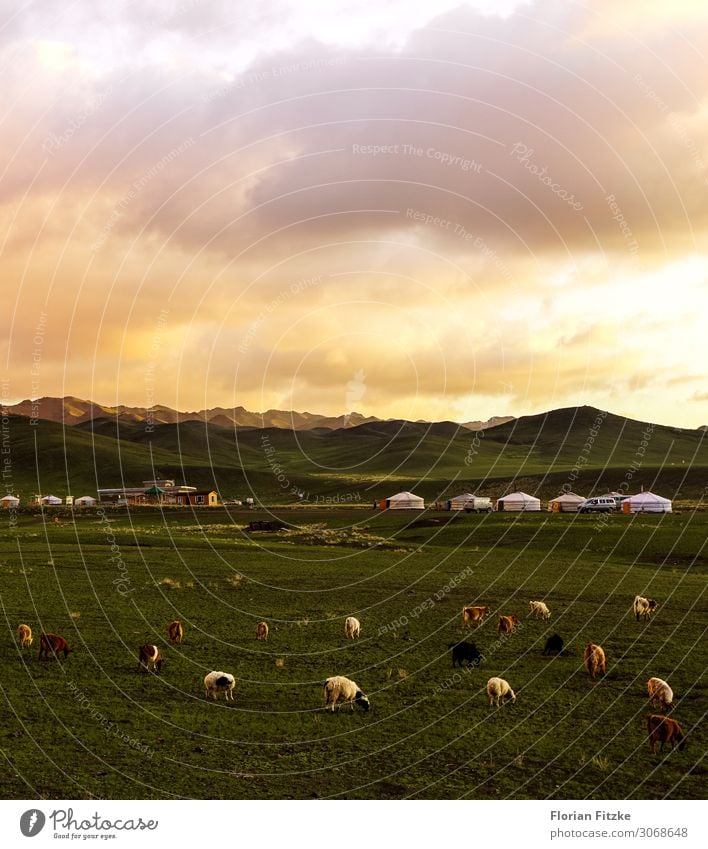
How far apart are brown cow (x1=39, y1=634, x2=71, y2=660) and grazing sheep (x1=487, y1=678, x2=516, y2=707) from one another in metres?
13.7

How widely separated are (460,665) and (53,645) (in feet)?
43.6

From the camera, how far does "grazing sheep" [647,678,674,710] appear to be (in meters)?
20.8

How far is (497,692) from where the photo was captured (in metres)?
21.2

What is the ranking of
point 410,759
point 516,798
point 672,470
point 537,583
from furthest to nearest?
point 672,470 → point 537,583 → point 410,759 → point 516,798

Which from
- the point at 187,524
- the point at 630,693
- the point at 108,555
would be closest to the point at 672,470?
the point at 187,524

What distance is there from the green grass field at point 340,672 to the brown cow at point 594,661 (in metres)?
0.47

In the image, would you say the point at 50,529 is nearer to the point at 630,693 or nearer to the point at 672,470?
the point at 630,693

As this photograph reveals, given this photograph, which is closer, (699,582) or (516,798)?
(516,798)

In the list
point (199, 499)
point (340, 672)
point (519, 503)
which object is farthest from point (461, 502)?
point (340, 672)

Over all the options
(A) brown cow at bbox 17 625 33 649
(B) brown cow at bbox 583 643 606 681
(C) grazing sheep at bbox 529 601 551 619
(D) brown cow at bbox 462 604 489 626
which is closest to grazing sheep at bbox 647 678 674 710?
(B) brown cow at bbox 583 643 606 681

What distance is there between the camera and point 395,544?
2825 inches

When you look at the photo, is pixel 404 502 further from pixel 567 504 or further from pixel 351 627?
pixel 351 627

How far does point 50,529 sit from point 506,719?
78748mm

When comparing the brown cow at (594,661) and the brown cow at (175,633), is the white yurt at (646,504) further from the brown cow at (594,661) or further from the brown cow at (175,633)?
the brown cow at (175,633)
